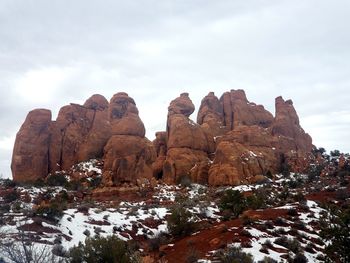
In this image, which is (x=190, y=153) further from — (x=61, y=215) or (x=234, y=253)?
(x=234, y=253)

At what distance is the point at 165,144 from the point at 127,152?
10.6 meters

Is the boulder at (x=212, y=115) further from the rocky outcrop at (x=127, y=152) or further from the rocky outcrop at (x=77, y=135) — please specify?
the rocky outcrop at (x=77, y=135)

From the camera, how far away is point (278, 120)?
64938mm

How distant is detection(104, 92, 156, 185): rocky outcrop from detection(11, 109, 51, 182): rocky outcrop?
9540 mm

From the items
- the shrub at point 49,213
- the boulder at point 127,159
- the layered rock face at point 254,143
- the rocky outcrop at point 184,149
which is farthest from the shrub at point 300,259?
the boulder at point 127,159

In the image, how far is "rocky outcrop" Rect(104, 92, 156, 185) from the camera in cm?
5328

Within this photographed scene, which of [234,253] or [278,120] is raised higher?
[278,120]

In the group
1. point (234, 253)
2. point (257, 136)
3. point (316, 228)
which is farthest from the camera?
point (257, 136)

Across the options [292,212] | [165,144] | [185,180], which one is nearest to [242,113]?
[165,144]

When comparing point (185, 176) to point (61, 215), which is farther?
point (185, 176)

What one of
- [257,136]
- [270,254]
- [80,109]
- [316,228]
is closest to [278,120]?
[257,136]

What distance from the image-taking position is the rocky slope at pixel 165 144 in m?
53.4

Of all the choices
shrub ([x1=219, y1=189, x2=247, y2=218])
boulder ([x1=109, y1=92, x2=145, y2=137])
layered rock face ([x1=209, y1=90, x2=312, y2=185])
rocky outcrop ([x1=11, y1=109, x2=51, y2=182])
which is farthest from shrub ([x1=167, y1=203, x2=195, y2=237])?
A: rocky outcrop ([x1=11, y1=109, x2=51, y2=182])

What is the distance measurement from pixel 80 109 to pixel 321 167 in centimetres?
3800
